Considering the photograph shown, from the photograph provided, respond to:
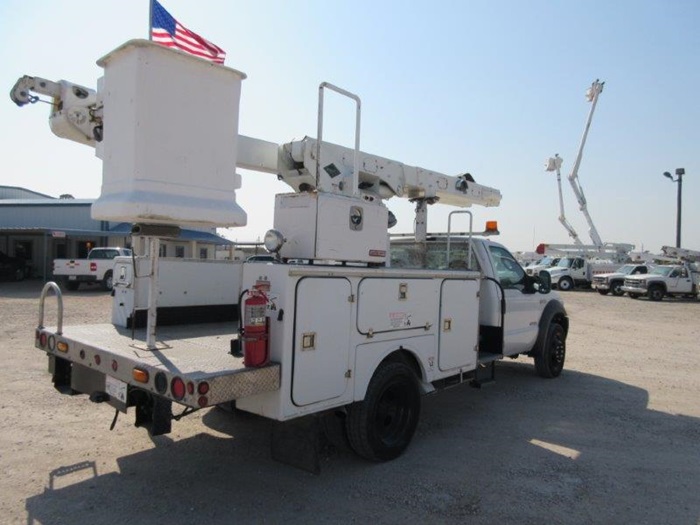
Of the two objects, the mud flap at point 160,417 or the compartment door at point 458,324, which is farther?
the compartment door at point 458,324

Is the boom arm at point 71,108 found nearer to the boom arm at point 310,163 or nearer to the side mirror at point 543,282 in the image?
the boom arm at point 310,163

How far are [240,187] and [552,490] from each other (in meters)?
3.37

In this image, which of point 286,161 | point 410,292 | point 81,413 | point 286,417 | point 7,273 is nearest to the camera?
point 286,417

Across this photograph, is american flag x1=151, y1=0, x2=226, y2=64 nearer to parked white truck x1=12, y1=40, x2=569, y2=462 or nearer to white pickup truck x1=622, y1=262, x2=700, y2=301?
parked white truck x1=12, y1=40, x2=569, y2=462

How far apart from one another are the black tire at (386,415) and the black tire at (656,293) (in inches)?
1027

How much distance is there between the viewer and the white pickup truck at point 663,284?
26281mm

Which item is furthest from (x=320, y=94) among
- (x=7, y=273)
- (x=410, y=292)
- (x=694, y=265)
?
(x=694, y=265)

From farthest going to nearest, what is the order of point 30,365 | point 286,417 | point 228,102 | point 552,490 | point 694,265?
1. point 694,265
2. point 30,365
3. point 552,490
4. point 228,102
5. point 286,417

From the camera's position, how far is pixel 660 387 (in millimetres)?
7617

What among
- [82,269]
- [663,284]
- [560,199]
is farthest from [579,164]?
[82,269]

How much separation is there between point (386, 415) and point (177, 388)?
2.03 m

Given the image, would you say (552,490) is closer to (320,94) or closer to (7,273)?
(320,94)

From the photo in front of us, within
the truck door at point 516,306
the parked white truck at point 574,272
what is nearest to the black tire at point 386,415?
the truck door at point 516,306

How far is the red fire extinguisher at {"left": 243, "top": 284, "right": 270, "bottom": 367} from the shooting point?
3.34 metres
